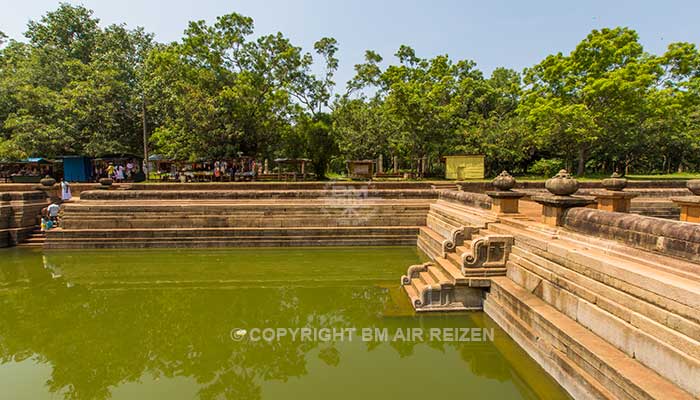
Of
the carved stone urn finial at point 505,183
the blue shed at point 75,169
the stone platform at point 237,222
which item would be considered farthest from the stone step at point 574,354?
the blue shed at point 75,169

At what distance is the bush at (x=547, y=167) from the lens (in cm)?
2530

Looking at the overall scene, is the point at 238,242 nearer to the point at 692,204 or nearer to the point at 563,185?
the point at 563,185

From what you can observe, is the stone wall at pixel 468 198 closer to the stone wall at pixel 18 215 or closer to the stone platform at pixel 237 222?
the stone platform at pixel 237 222

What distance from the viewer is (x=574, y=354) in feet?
12.4

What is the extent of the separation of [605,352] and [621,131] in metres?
21.6

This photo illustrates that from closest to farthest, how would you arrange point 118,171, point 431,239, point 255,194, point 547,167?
point 431,239
point 255,194
point 118,171
point 547,167

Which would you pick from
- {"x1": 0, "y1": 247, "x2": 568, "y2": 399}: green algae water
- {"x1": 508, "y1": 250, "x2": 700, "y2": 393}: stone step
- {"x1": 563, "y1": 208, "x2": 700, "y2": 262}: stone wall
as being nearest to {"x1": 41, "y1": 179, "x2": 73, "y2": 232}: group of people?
{"x1": 0, "y1": 247, "x2": 568, "y2": 399}: green algae water

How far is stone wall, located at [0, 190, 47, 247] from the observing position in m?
11.4

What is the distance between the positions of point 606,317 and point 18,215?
1578 cm

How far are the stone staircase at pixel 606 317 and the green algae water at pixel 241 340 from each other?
1.43 ft

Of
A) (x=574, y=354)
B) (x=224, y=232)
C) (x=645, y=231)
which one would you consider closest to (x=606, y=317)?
(x=574, y=354)

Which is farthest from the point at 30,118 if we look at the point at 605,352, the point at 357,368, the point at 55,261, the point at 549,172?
the point at 549,172

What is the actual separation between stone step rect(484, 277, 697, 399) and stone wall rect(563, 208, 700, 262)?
44.5 inches

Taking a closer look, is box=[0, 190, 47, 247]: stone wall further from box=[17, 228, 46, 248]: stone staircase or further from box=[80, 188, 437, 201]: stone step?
box=[80, 188, 437, 201]: stone step
